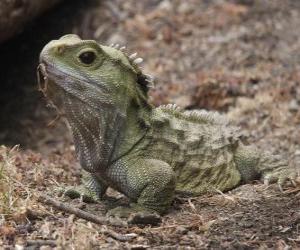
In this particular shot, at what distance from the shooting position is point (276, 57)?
446 inches

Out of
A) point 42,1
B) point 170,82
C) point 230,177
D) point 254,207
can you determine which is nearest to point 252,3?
point 170,82

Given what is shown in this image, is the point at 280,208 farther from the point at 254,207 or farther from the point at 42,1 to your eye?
the point at 42,1

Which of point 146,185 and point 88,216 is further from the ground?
point 146,185

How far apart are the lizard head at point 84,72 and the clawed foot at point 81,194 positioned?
977 mm

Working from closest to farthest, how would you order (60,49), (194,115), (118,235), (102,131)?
(118,235) → (60,49) → (102,131) → (194,115)

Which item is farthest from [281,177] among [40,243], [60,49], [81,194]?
[40,243]

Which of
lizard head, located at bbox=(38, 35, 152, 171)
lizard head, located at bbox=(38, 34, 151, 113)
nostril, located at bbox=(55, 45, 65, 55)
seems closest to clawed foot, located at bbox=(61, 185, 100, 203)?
lizard head, located at bbox=(38, 35, 152, 171)

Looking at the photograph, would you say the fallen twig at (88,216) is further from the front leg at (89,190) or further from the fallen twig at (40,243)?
the front leg at (89,190)

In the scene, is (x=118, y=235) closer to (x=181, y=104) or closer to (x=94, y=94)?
(x=94, y=94)

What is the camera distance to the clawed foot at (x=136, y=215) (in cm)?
557

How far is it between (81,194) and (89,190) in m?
0.11

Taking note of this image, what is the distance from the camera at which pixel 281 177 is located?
270 inches

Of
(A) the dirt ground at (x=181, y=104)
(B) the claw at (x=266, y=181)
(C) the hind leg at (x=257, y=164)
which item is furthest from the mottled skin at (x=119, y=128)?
(C) the hind leg at (x=257, y=164)

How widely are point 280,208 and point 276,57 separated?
19.2ft
